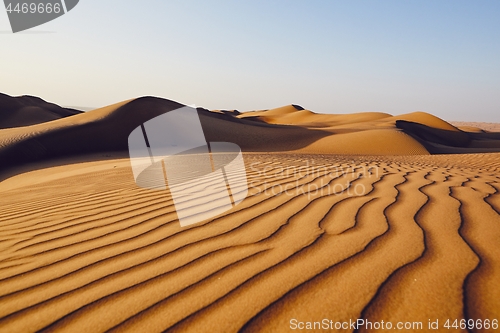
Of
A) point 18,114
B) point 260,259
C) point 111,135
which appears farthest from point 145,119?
point 18,114

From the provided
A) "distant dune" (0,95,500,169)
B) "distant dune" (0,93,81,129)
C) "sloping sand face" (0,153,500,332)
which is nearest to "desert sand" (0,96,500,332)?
"sloping sand face" (0,153,500,332)

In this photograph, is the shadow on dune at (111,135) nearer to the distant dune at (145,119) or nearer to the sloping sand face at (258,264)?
the distant dune at (145,119)

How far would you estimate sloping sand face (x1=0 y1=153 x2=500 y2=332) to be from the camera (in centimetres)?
131

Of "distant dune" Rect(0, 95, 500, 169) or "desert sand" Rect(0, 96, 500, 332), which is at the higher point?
"desert sand" Rect(0, 96, 500, 332)

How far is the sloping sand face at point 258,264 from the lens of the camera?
1313 millimetres

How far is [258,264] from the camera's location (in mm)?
1686

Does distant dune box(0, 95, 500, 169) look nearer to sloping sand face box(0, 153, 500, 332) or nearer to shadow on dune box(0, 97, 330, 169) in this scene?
shadow on dune box(0, 97, 330, 169)

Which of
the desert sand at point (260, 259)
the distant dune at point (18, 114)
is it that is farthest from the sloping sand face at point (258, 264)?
the distant dune at point (18, 114)

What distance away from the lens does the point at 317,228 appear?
7.04 feet

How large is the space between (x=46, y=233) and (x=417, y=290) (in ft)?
7.66

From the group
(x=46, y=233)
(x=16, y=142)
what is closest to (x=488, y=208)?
(x=46, y=233)

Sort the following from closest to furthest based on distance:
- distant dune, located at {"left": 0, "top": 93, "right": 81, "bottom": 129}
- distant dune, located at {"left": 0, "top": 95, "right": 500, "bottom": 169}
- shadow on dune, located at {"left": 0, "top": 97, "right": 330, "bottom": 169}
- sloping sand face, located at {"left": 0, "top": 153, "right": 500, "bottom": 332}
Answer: sloping sand face, located at {"left": 0, "top": 153, "right": 500, "bottom": 332} < shadow on dune, located at {"left": 0, "top": 97, "right": 330, "bottom": 169} < distant dune, located at {"left": 0, "top": 95, "right": 500, "bottom": 169} < distant dune, located at {"left": 0, "top": 93, "right": 81, "bottom": 129}

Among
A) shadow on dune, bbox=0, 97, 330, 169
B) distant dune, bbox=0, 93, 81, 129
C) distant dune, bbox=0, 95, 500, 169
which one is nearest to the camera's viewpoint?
shadow on dune, bbox=0, 97, 330, 169

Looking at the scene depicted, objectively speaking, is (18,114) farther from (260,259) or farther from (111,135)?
(260,259)
